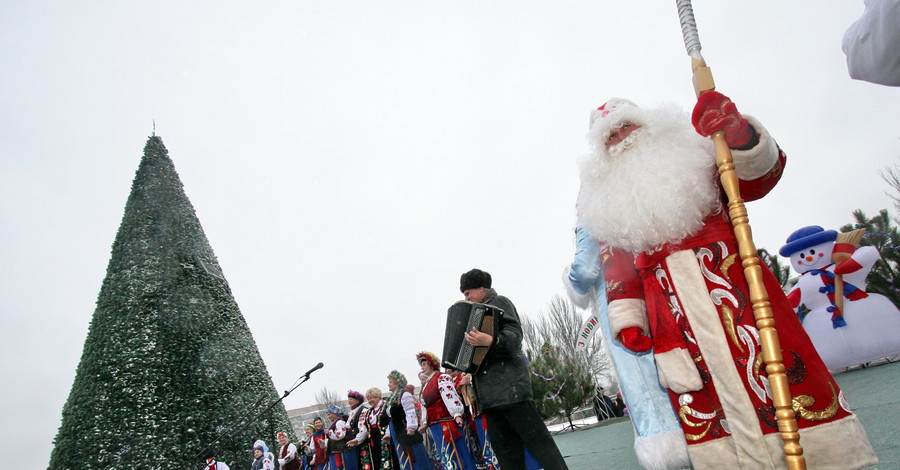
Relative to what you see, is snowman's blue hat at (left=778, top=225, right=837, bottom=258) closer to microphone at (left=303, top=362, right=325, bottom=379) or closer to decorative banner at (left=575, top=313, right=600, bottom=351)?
decorative banner at (left=575, top=313, right=600, bottom=351)

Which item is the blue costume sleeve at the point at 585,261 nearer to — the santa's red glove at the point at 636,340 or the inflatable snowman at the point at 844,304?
the santa's red glove at the point at 636,340

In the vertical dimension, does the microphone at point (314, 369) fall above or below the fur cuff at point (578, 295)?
above

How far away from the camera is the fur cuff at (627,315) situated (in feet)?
6.76

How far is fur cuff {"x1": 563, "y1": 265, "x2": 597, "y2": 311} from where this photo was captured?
107 inches

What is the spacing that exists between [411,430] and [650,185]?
5.12 m

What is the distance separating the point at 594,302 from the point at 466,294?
1.35 meters

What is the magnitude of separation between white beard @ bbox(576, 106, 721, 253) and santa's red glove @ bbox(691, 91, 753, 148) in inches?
8.1

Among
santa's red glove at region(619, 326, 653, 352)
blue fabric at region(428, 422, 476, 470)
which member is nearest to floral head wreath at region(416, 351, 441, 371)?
blue fabric at region(428, 422, 476, 470)

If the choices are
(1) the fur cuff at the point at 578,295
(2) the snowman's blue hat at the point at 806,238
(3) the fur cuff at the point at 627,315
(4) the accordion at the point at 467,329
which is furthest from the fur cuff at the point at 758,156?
(2) the snowman's blue hat at the point at 806,238

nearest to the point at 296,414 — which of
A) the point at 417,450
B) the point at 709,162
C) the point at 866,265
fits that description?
the point at 417,450

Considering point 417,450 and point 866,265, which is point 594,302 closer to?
point 417,450

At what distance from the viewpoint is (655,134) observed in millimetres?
2377

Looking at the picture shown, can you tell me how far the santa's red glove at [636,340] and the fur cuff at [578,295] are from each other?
635 mm

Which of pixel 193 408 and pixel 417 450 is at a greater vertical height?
Result: pixel 193 408
